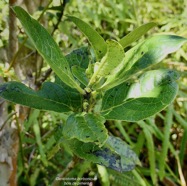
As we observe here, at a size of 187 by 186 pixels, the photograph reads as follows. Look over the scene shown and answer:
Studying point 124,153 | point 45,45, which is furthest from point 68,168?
point 45,45

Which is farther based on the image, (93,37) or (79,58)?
(79,58)

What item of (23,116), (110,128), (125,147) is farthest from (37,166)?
(125,147)

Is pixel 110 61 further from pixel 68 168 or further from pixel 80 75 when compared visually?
pixel 68 168

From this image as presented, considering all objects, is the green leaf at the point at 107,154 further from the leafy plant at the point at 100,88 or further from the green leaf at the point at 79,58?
the green leaf at the point at 79,58

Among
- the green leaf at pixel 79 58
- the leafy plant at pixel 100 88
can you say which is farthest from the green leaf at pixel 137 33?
the green leaf at pixel 79 58

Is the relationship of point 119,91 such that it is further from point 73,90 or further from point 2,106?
point 2,106

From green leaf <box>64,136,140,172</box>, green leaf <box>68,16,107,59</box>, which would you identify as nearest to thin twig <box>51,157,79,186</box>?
green leaf <box>64,136,140,172</box>
